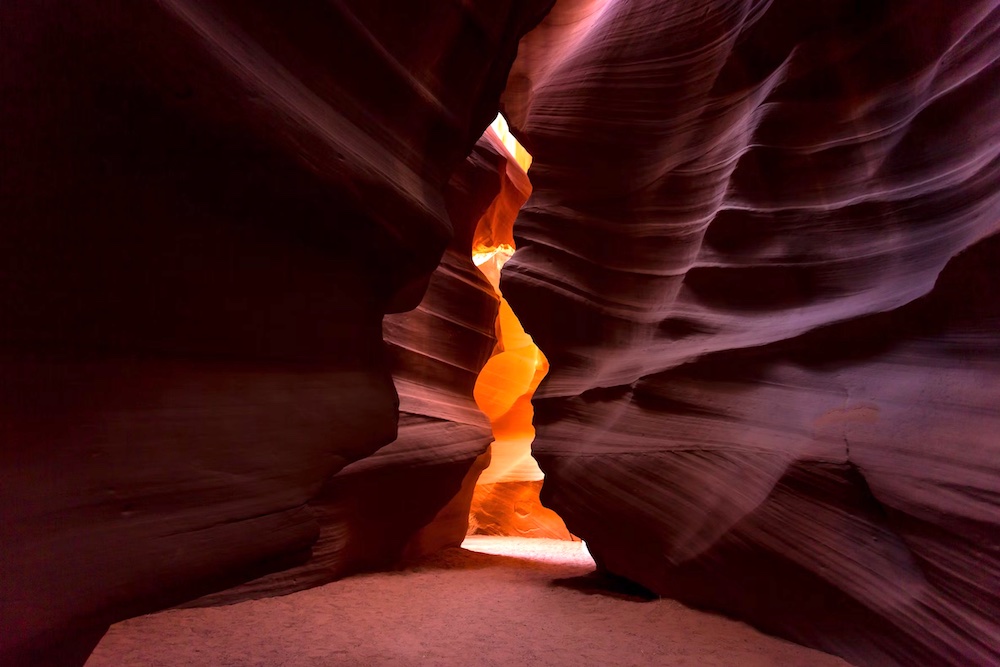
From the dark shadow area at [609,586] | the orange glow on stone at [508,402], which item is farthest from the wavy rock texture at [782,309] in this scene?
the orange glow on stone at [508,402]

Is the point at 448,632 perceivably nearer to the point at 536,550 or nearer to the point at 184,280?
the point at 184,280

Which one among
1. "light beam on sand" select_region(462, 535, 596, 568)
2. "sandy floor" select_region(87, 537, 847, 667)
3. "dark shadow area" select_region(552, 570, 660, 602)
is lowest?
"light beam on sand" select_region(462, 535, 596, 568)

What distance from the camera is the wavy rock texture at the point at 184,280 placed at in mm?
1278

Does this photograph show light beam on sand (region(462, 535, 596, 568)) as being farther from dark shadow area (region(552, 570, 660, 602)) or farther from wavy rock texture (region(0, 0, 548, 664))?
wavy rock texture (region(0, 0, 548, 664))

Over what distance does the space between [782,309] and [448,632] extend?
258 centimetres

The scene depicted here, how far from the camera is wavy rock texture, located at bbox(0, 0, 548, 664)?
128 cm

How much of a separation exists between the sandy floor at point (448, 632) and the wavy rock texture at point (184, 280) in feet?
3.47

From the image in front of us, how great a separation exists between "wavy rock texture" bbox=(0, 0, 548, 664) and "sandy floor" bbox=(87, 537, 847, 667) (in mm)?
1057

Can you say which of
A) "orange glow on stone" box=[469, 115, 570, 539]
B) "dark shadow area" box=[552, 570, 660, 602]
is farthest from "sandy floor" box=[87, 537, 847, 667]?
"orange glow on stone" box=[469, 115, 570, 539]

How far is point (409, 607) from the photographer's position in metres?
3.55

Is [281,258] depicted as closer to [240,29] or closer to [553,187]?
[240,29]

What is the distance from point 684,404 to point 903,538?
137cm

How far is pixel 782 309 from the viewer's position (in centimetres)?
344

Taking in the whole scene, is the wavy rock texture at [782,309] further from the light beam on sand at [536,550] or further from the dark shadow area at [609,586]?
the light beam on sand at [536,550]
